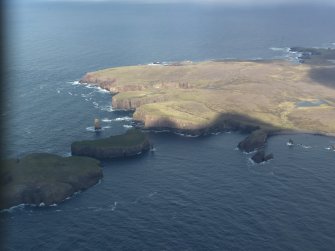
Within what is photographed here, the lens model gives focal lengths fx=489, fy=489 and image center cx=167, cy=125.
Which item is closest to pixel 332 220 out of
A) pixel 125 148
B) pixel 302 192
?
pixel 302 192

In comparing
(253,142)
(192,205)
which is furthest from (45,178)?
(253,142)

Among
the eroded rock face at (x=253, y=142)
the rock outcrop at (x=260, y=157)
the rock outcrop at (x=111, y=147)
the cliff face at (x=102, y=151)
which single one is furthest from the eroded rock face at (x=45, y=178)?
the eroded rock face at (x=253, y=142)

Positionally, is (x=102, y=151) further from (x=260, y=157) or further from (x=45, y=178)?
(x=260, y=157)

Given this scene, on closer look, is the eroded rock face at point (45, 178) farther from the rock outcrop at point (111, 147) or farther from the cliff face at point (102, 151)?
the rock outcrop at point (111, 147)

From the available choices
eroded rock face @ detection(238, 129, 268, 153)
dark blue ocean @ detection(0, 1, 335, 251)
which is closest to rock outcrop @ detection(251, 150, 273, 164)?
dark blue ocean @ detection(0, 1, 335, 251)

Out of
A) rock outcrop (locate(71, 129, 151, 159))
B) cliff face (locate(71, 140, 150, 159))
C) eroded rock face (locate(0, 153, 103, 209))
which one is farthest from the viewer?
rock outcrop (locate(71, 129, 151, 159))

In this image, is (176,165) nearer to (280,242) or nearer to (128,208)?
(128,208)

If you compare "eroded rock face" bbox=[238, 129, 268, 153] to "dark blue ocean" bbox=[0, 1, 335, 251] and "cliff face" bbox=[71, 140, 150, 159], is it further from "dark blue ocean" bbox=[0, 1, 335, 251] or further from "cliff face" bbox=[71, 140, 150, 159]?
"cliff face" bbox=[71, 140, 150, 159]
